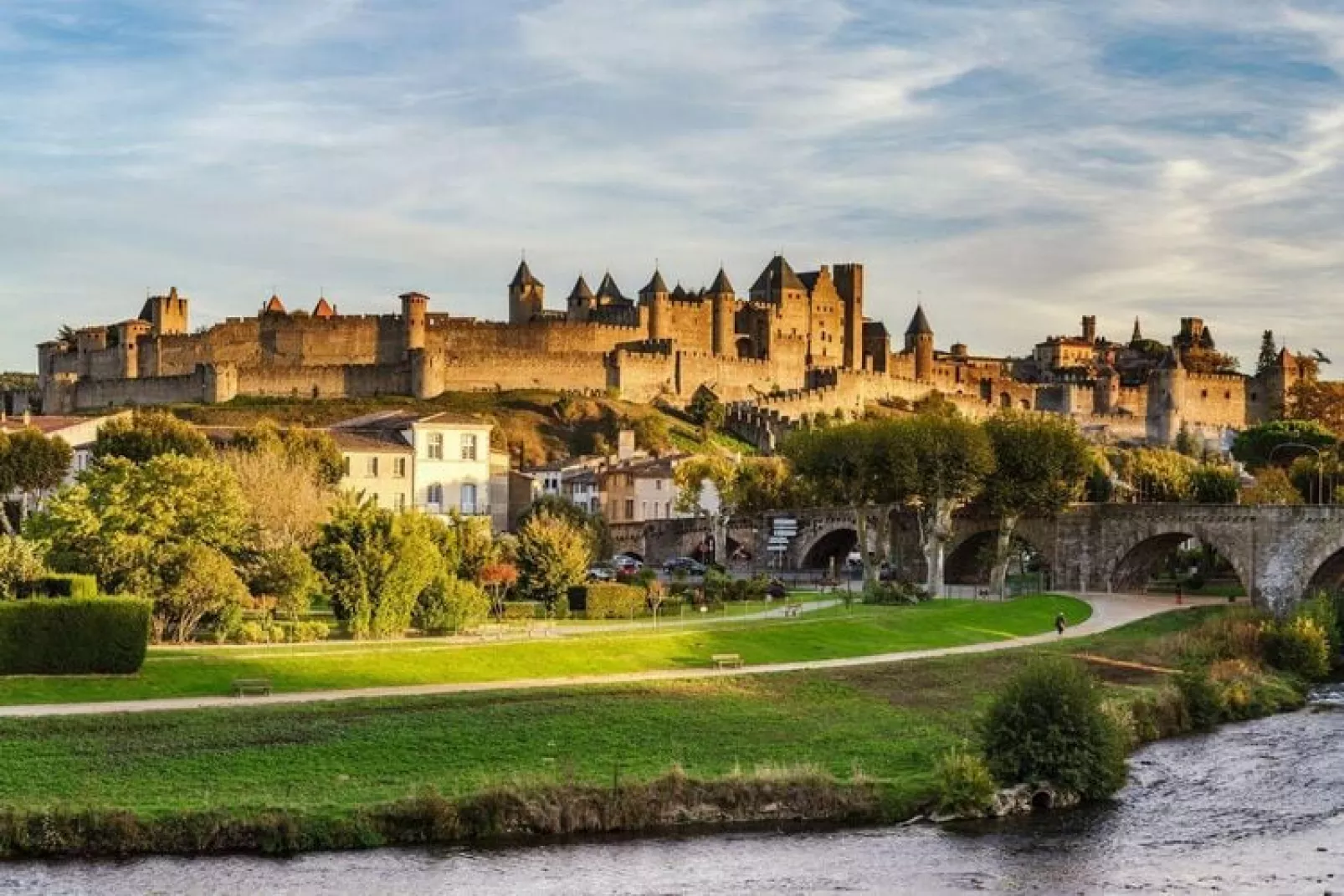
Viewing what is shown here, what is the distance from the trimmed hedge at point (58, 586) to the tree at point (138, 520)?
2.04 meters

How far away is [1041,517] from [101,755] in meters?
46.6

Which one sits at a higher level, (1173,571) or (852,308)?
(852,308)

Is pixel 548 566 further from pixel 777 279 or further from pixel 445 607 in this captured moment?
pixel 777 279

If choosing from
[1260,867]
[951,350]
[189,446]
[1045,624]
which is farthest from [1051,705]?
[951,350]

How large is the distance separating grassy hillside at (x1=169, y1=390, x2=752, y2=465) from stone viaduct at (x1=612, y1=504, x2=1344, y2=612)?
34.6 metres

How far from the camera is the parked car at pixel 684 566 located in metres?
74.2

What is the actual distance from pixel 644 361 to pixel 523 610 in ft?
296

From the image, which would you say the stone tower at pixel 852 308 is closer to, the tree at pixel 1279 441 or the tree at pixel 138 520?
the tree at pixel 1279 441

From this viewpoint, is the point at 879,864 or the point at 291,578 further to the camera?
the point at 291,578

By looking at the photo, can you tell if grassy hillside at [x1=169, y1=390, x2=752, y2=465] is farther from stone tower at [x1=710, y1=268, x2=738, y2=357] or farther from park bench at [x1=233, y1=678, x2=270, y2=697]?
park bench at [x1=233, y1=678, x2=270, y2=697]

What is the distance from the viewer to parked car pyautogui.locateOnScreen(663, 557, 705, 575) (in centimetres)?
7419

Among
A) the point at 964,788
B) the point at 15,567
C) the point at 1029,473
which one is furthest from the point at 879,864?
the point at 1029,473

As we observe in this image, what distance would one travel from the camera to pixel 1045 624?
179 feet

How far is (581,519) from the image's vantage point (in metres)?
75.6
